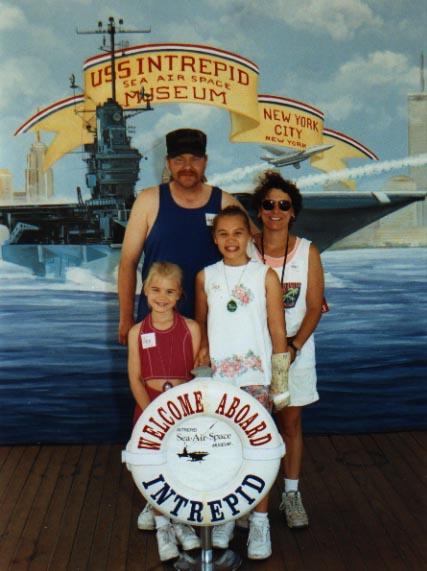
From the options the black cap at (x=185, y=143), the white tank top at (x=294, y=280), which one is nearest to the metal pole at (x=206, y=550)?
the white tank top at (x=294, y=280)

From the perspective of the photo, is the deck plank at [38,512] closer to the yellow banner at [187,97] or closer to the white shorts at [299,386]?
the white shorts at [299,386]

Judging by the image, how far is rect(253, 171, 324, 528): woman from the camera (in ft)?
10.1

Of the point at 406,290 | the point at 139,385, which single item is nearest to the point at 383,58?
the point at 406,290

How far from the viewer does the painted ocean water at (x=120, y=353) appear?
4.29m

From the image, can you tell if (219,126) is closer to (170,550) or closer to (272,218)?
(272,218)

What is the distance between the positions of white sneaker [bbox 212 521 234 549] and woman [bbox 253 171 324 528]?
1.60 ft

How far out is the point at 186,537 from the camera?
3.04m

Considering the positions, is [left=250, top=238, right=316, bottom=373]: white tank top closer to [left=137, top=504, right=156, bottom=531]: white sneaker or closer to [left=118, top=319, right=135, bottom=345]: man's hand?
[left=118, top=319, right=135, bottom=345]: man's hand

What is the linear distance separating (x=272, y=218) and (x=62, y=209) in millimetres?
1646

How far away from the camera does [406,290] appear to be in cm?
445

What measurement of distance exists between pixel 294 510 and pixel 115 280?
161cm

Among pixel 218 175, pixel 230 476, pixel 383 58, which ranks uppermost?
pixel 383 58

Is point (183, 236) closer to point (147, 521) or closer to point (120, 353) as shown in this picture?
point (147, 521)

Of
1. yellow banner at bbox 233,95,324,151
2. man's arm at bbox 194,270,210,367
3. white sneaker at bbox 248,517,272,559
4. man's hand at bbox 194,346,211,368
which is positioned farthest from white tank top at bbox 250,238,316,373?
yellow banner at bbox 233,95,324,151
